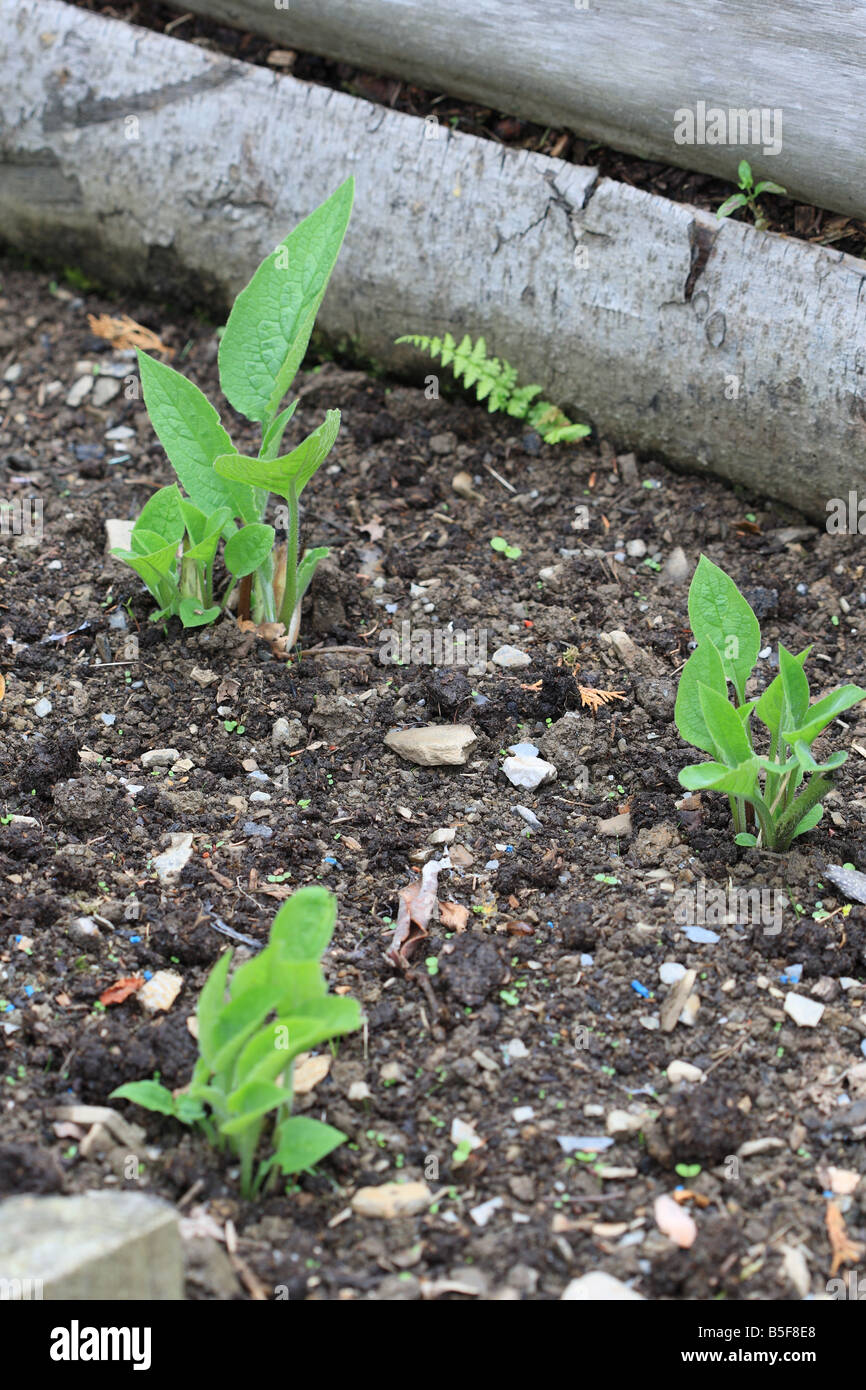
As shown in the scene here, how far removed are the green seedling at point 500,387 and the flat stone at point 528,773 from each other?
1.27 meters

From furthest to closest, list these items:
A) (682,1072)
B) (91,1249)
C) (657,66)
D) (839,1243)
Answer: (657,66), (682,1072), (839,1243), (91,1249)

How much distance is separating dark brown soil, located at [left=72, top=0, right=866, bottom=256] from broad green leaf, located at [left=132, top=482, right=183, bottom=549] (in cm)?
166

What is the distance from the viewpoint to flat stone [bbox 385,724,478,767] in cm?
271

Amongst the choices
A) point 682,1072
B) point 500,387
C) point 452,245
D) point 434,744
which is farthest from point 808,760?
point 452,245

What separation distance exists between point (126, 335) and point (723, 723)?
2721 millimetres

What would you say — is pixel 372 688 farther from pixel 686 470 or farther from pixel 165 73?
pixel 165 73

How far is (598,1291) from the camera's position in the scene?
1.75 m

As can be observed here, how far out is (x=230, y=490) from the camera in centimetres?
281

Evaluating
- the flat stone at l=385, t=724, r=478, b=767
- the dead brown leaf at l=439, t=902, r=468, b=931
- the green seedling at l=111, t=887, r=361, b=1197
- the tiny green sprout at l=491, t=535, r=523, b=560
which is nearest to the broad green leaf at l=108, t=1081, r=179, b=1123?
the green seedling at l=111, t=887, r=361, b=1197

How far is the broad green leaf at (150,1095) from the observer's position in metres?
1.88

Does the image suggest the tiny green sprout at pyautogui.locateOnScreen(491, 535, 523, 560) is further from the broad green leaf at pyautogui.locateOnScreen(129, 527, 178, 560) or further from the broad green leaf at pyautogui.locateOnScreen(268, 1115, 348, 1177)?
the broad green leaf at pyautogui.locateOnScreen(268, 1115, 348, 1177)

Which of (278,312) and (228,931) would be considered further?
(278,312)

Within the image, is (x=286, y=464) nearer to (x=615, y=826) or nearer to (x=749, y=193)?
(x=615, y=826)

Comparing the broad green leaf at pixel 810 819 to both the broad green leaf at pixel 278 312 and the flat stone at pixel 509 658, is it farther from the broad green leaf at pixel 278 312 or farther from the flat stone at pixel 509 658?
the broad green leaf at pixel 278 312
